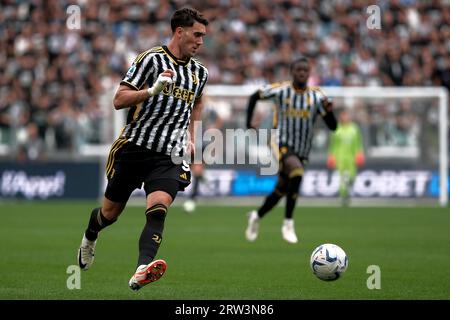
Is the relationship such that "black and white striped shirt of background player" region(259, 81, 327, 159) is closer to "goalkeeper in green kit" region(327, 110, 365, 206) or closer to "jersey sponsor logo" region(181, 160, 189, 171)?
"jersey sponsor logo" region(181, 160, 189, 171)

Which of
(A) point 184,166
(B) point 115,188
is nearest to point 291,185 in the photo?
(A) point 184,166

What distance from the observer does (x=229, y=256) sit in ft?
37.5

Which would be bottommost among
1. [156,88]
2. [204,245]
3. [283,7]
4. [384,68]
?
[204,245]

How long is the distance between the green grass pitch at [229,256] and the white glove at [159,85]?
5.45ft

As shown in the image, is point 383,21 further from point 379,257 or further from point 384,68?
point 379,257

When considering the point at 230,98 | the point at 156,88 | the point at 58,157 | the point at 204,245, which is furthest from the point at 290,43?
the point at 156,88

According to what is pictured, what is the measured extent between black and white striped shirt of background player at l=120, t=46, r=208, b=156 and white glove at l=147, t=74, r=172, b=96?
461 millimetres

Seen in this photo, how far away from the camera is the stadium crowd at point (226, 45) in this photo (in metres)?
26.5

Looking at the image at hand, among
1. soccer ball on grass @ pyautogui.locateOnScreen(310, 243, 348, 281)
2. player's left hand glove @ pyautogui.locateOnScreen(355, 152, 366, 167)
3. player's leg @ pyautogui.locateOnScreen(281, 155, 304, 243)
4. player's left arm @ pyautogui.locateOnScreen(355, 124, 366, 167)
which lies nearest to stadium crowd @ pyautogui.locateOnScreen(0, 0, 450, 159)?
player's left arm @ pyautogui.locateOnScreen(355, 124, 366, 167)

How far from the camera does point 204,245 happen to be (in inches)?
506

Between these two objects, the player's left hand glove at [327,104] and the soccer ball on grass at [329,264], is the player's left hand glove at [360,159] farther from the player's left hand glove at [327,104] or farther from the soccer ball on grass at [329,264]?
the soccer ball on grass at [329,264]

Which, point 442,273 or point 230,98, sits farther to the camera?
point 230,98

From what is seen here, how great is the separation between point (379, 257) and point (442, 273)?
1.79 metres

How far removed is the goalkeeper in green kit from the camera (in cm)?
2305
